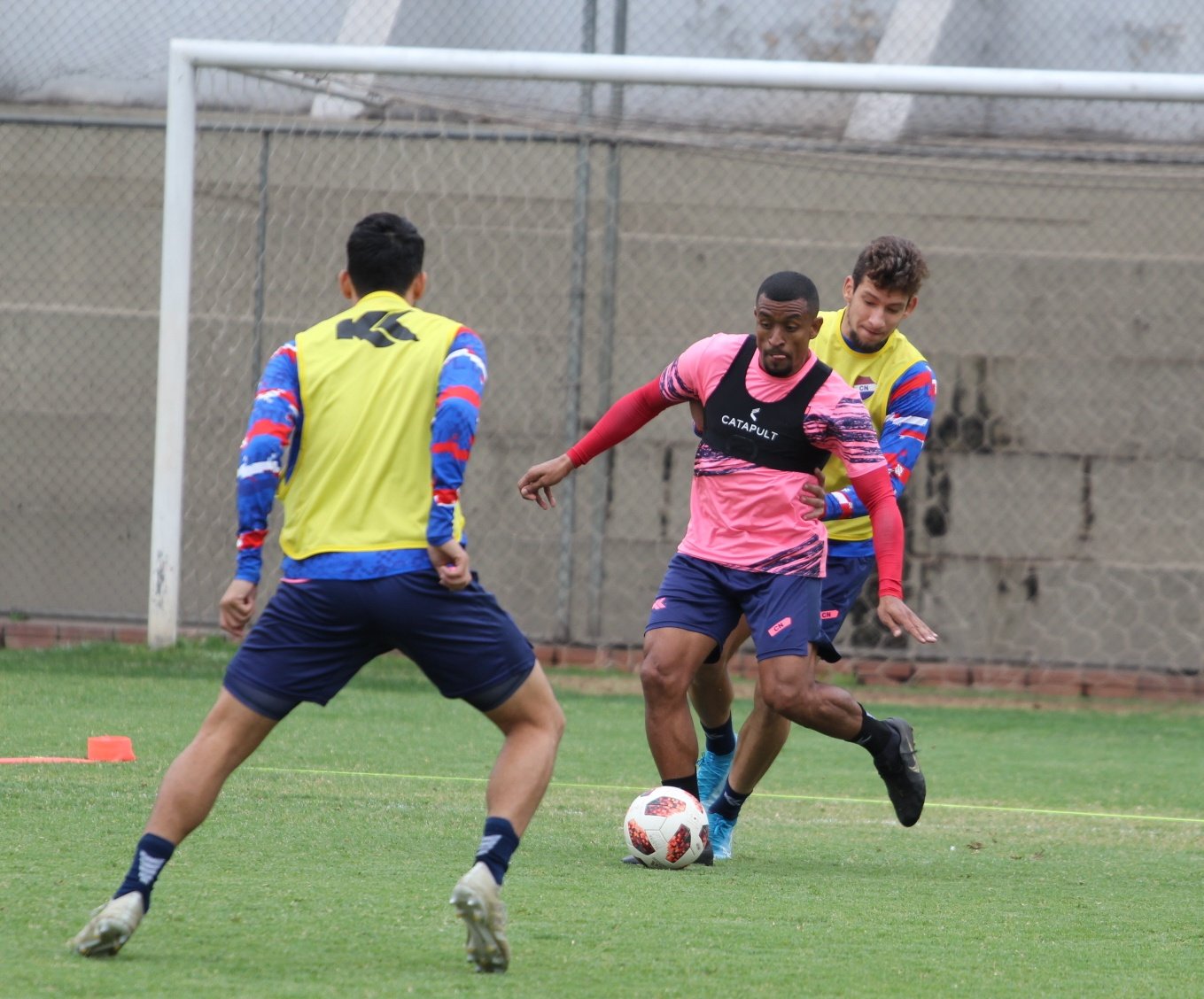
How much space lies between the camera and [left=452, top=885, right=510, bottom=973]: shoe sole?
387cm

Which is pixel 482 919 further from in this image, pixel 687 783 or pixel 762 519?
pixel 762 519

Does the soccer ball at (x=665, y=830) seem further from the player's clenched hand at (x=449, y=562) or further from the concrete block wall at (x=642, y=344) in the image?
the concrete block wall at (x=642, y=344)

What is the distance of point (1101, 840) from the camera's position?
6.68 m

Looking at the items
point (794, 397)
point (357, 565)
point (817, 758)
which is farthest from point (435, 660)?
point (817, 758)

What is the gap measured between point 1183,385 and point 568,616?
Answer: 4.25 m

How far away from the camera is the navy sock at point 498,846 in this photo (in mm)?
4051

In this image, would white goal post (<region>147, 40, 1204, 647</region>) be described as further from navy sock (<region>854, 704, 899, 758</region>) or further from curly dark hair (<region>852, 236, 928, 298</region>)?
navy sock (<region>854, 704, 899, 758</region>)

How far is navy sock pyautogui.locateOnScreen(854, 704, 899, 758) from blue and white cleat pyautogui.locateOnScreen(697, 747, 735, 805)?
0.60 m

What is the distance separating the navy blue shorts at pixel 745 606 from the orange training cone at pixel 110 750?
2621mm

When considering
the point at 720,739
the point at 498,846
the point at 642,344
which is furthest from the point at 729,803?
the point at 642,344

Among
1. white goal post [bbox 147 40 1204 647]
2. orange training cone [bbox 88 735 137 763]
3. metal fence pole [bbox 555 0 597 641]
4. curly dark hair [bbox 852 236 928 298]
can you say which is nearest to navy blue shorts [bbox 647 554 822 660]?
curly dark hair [bbox 852 236 928 298]

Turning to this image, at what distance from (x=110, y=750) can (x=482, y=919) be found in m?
3.84

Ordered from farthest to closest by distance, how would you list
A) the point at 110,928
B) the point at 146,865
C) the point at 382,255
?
the point at 382,255, the point at 146,865, the point at 110,928

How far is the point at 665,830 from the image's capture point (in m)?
5.53
